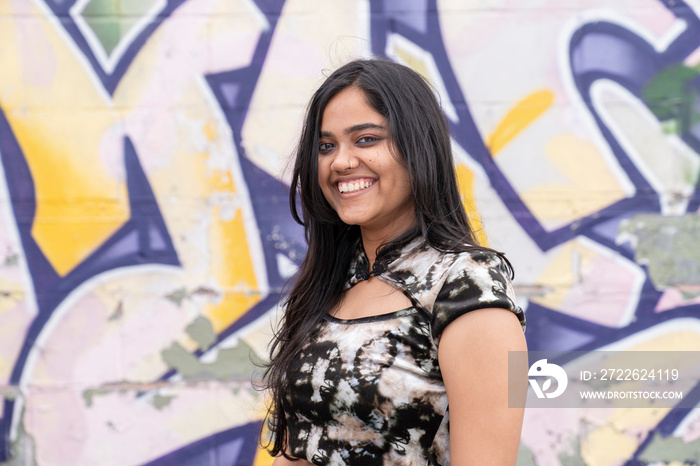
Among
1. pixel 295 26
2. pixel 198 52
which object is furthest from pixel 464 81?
pixel 198 52

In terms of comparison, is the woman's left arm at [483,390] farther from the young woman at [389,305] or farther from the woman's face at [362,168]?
the woman's face at [362,168]

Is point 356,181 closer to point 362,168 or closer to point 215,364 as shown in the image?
point 362,168

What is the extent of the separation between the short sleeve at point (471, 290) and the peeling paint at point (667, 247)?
210cm

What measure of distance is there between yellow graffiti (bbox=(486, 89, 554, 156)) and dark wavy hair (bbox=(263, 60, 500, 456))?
5.42ft

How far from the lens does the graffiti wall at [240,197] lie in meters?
3.08

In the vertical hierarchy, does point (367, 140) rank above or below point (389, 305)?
above

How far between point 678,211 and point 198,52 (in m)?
2.53

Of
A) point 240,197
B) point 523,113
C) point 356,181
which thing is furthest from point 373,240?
point 523,113

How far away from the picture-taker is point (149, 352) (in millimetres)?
3170

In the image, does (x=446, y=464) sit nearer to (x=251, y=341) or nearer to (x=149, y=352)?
(x=251, y=341)

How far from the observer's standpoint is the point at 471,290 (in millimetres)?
1189

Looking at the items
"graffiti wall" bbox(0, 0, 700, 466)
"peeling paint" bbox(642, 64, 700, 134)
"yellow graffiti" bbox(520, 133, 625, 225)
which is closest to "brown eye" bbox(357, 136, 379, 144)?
"graffiti wall" bbox(0, 0, 700, 466)

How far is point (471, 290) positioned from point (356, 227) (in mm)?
584

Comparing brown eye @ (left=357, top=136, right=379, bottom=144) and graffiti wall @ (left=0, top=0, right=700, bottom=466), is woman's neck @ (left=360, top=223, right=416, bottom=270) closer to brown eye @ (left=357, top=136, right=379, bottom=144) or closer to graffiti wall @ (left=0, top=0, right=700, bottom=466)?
brown eye @ (left=357, top=136, right=379, bottom=144)
